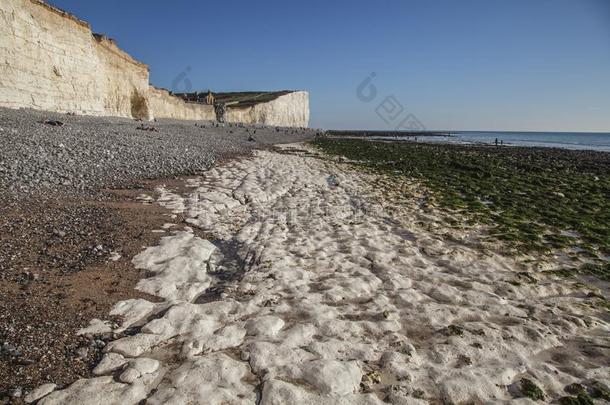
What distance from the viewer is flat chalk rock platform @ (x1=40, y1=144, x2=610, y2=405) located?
3.09m

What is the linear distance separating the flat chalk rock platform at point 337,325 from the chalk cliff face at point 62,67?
2030cm

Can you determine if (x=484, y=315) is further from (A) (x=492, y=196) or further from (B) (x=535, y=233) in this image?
(A) (x=492, y=196)

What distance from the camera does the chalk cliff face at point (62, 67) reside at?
19266 mm

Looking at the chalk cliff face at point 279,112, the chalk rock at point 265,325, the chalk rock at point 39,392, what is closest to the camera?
the chalk rock at point 39,392

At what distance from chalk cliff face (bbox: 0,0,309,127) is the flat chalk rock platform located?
20296 mm

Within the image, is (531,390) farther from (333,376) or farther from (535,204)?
(535,204)

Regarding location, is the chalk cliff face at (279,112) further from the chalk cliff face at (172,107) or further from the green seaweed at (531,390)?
the green seaweed at (531,390)

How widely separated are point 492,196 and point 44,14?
28.5m

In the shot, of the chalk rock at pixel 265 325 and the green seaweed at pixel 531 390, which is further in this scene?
the chalk rock at pixel 265 325

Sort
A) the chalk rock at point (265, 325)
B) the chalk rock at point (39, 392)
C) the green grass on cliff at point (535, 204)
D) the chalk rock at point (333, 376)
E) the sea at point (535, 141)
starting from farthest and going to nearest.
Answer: the sea at point (535, 141) < the green grass on cliff at point (535, 204) < the chalk rock at point (265, 325) < the chalk rock at point (333, 376) < the chalk rock at point (39, 392)

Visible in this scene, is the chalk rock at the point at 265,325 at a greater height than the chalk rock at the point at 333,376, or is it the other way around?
the chalk rock at the point at 265,325

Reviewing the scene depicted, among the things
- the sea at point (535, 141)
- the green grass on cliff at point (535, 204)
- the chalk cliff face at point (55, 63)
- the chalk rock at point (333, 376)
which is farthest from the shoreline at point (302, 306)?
the sea at point (535, 141)

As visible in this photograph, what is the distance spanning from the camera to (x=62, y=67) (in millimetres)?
24359

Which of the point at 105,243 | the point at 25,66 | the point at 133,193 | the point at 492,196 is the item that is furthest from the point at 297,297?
the point at 25,66
